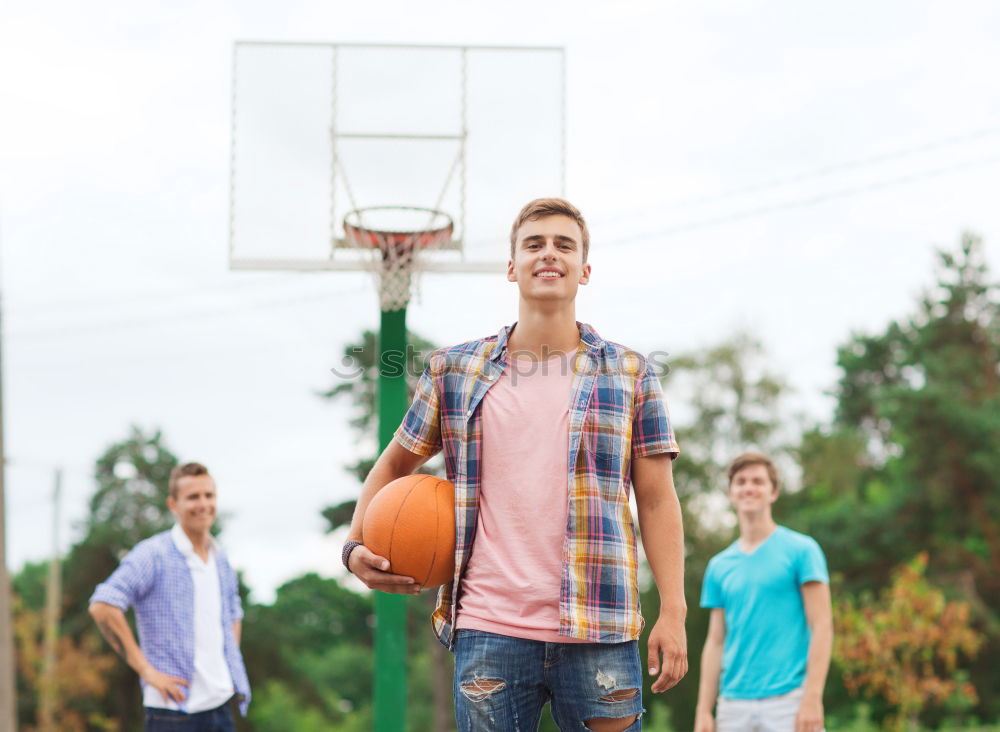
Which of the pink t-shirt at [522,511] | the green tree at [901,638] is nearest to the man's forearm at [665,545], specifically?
the pink t-shirt at [522,511]

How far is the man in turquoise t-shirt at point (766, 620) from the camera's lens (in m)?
5.16

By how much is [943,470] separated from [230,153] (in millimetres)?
17683

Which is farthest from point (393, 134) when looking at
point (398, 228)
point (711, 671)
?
point (711, 671)

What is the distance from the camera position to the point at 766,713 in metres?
5.17

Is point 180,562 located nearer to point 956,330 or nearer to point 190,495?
point 190,495

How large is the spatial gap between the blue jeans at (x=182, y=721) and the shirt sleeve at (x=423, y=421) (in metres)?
2.53

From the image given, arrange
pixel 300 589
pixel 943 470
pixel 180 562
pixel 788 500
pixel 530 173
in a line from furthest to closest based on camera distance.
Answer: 1. pixel 300 589
2. pixel 788 500
3. pixel 943 470
4. pixel 530 173
5. pixel 180 562

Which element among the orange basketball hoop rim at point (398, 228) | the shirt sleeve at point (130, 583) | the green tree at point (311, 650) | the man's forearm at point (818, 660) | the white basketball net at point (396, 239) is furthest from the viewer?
the green tree at point (311, 650)

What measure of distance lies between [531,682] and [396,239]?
18.2 feet

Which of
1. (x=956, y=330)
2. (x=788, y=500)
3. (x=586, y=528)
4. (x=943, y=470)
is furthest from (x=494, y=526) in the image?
(x=788, y=500)

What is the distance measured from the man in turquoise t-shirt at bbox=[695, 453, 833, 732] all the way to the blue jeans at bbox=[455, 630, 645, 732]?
99.7 inches

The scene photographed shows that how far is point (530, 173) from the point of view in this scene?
849 centimetres

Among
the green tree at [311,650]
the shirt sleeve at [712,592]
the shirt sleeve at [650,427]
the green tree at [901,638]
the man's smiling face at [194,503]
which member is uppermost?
the shirt sleeve at [650,427]

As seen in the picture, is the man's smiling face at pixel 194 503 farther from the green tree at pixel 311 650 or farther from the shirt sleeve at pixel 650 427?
the green tree at pixel 311 650
